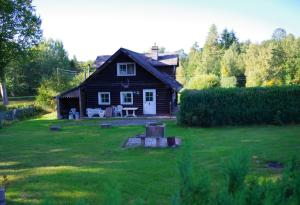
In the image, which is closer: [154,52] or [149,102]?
[149,102]

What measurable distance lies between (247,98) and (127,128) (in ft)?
25.5

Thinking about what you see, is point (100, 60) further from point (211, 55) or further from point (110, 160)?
point (211, 55)

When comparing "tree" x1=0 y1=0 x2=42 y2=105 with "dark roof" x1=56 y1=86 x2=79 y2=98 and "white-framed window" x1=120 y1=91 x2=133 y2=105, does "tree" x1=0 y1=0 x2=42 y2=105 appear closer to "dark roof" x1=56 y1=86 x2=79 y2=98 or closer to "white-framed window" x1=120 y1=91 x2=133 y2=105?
"dark roof" x1=56 y1=86 x2=79 y2=98

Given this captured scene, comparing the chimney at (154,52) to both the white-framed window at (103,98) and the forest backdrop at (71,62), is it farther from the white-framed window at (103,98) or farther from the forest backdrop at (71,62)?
the white-framed window at (103,98)

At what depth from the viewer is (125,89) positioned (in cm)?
2934

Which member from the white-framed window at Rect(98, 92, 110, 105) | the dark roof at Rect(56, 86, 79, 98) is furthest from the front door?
the dark roof at Rect(56, 86, 79, 98)

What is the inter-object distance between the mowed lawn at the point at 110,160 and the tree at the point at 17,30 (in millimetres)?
20250

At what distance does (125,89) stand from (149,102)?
2.41 m

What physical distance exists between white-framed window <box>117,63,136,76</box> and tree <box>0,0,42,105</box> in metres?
13.3

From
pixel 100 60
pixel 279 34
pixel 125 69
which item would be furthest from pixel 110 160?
pixel 279 34

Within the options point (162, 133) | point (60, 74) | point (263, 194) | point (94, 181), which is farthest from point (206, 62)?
point (263, 194)

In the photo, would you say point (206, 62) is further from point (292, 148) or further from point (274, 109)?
point (292, 148)

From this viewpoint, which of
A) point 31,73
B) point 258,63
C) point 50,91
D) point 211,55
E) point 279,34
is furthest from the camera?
point 279,34

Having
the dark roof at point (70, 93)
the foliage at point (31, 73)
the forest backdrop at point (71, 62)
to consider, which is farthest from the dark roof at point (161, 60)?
the foliage at point (31, 73)
